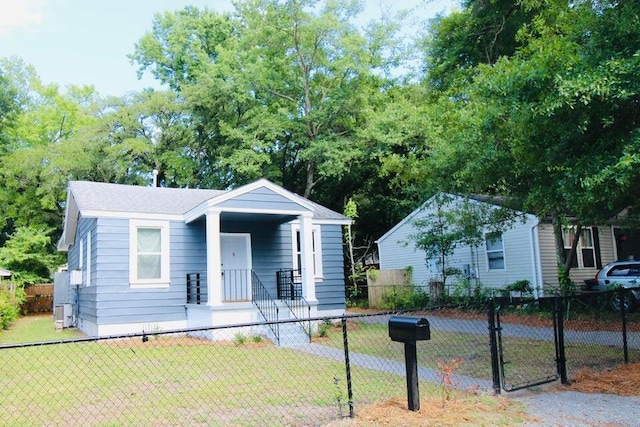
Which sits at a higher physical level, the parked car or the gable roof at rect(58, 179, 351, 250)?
the gable roof at rect(58, 179, 351, 250)

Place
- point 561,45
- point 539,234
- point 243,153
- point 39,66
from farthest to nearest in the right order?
point 39,66
point 243,153
point 539,234
point 561,45

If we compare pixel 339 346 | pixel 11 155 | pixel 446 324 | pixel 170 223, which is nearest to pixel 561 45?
pixel 339 346

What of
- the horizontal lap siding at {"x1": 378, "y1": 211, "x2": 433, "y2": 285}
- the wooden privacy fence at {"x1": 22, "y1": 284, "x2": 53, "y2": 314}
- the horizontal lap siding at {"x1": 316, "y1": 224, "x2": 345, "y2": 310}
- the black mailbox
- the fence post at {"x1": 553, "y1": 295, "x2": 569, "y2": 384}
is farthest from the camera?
the wooden privacy fence at {"x1": 22, "y1": 284, "x2": 53, "y2": 314}

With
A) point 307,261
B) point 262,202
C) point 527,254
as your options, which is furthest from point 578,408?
point 527,254

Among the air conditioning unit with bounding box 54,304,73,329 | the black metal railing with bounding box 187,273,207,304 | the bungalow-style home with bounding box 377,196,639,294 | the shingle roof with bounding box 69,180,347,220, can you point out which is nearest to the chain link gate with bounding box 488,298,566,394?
the bungalow-style home with bounding box 377,196,639,294

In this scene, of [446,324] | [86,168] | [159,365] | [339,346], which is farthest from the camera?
[86,168]

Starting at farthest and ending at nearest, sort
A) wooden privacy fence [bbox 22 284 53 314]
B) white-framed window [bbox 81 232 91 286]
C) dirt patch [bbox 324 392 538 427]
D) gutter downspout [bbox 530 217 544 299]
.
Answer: wooden privacy fence [bbox 22 284 53 314], gutter downspout [bbox 530 217 544 299], white-framed window [bbox 81 232 91 286], dirt patch [bbox 324 392 538 427]

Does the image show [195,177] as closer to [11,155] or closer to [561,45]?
[11,155]

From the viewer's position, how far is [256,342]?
434 inches

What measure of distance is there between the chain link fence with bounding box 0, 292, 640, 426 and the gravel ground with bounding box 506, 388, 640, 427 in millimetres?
528

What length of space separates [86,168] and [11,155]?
17.1ft

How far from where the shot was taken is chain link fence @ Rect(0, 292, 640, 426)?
523 centimetres

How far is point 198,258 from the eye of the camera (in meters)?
13.5

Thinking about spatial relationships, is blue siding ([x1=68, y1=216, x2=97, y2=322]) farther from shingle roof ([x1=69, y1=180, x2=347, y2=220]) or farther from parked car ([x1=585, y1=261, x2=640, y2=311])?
parked car ([x1=585, y1=261, x2=640, y2=311])
